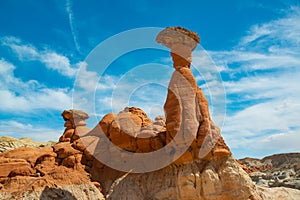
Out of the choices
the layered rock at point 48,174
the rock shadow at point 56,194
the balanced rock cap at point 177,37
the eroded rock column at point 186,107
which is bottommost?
the rock shadow at point 56,194

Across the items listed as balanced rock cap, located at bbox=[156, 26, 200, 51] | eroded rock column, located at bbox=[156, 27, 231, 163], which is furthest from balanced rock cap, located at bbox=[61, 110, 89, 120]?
balanced rock cap, located at bbox=[156, 26, 200, 51]

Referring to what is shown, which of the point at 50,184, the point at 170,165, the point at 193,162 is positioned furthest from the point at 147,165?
the point at 50,184

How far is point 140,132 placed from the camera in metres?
29.9

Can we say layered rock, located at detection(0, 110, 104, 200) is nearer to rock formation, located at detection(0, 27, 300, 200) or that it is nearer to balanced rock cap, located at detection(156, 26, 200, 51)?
rock formation, located at detection(0, 27, 300, 200)

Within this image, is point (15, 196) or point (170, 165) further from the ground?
point (170, 165)

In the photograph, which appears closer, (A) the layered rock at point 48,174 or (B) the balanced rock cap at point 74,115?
(A) the layered rock at point 48,174

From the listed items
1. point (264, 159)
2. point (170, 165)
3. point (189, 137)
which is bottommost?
point (170, 165)

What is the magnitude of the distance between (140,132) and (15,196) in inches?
454

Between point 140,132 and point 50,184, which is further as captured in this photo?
point 140,132

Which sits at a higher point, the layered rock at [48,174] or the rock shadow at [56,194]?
the layered rock at [48,174]

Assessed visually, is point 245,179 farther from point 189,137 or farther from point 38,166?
point 38,166

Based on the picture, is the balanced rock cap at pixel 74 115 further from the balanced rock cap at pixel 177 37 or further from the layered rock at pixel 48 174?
the balanced rock cap at pixel 177 37

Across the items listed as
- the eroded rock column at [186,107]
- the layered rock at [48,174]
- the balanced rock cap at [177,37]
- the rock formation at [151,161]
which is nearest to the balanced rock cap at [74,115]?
the rock formation at [151,161]

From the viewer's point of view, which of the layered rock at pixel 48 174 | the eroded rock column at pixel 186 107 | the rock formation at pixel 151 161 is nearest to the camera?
the rock formation at pixel 151 161
